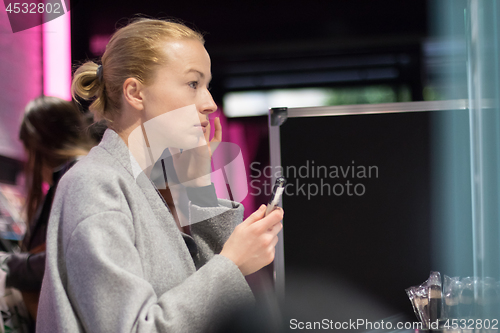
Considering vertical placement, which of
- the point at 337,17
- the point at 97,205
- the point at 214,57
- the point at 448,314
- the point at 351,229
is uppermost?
the point at 337,17

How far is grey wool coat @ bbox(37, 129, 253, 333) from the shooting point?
595mm

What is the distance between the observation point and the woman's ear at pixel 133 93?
0.79 m

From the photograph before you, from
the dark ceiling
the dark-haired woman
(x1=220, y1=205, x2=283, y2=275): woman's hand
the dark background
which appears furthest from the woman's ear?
the dark ceiling

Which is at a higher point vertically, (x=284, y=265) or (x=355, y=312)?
(x=284, y=265)

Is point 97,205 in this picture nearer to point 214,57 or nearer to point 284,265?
point 284,265

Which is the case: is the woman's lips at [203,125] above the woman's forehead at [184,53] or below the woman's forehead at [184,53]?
below

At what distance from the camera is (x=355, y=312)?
52.2 inches

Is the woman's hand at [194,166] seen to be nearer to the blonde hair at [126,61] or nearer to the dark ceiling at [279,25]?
the blonde hair at [126,61]

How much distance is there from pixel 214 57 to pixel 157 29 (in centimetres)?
123

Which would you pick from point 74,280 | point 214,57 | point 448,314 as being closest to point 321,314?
point 448,314

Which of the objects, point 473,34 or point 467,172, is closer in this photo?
point 473,34

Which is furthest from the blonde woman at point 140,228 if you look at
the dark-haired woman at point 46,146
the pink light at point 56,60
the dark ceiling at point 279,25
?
the dark ceiling at point 279,25

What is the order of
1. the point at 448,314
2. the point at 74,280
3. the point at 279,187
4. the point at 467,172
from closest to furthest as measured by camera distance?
the point at 74,280 → the point at 279,187 → the point at 448,314 → the point at 467,172

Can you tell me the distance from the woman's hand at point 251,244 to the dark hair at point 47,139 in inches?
31.6
